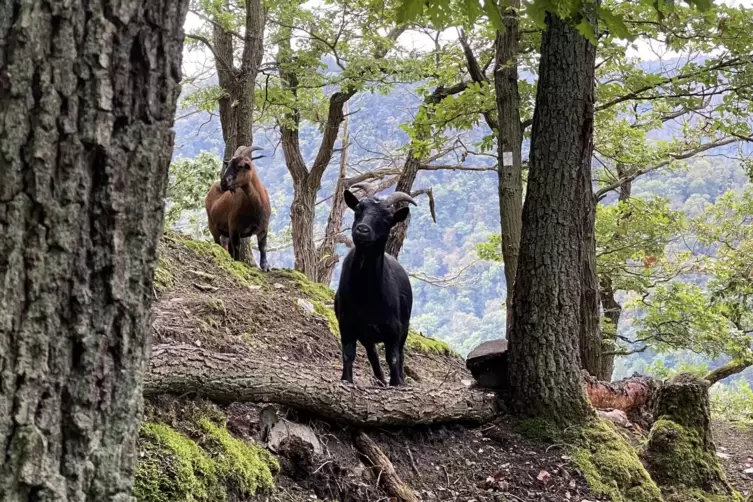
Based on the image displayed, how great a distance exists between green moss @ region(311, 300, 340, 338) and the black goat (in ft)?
8.80

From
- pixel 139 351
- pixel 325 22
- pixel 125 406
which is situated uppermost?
pixel 325 22

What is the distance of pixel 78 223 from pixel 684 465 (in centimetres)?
540

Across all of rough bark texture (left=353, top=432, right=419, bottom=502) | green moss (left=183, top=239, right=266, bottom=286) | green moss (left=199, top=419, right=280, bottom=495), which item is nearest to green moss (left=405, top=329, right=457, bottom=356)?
green moss (left=183, top=239, right=266, bottom=286)

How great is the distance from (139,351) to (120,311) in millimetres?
137

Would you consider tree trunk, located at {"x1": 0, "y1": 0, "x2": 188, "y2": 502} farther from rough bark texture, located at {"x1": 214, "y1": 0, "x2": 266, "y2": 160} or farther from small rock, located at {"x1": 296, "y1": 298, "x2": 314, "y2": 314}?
rough bark texture, located at {"x1": 214, "y1": 0, "x2": 266, "y2": 160}

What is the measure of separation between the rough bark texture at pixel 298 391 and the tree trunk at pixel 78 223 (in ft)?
7.17

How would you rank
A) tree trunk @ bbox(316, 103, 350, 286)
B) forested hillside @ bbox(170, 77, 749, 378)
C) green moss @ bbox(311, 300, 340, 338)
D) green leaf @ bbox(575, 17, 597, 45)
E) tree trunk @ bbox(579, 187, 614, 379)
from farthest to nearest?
forested hillside @ bbox(170, 77, 749, 378)
tree trunk @ bbox(316, 103, 350, 286)
green moss @ bbox(311, 300, 340, 338)
tree trunk @ bbox(579, 187, 614, 379)
green leaf @ bbox(575, 17, 597, 45)

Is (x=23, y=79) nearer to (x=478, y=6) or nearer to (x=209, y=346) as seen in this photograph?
(x=478, y=6)

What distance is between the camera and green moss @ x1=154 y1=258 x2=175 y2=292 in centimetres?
739

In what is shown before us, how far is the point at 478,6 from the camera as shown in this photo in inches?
130

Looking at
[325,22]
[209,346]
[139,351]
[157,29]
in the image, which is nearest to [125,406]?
[139,351]

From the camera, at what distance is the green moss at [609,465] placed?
518 centimetres

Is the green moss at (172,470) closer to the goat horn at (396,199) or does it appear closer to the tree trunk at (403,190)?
the goat horn at (396,199)

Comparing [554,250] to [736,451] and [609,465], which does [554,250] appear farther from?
[736,451]
